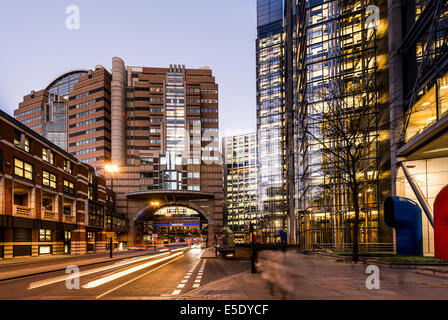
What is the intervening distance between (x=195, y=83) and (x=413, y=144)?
346 feet

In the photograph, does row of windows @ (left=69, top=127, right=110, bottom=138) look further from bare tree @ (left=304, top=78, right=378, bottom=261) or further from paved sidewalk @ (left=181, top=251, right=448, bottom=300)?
paved sidewalk @ (left=181, top=251, right=448, bottom=300)

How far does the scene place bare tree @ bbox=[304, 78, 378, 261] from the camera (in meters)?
19.7

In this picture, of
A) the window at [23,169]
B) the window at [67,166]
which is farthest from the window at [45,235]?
the window at [67,166]

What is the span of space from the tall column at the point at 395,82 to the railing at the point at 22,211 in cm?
3399

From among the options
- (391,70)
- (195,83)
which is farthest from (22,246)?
(195,83)

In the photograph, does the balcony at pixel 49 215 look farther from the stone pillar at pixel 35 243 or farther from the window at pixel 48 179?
the window at pixel 48 179

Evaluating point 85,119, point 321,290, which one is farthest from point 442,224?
A: point 85,119

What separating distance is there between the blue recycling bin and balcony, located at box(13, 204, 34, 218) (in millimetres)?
32680

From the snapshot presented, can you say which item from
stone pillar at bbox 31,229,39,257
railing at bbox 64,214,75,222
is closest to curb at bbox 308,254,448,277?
stone pillar at bbox 31,229,39,257

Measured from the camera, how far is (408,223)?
2012 centimetres

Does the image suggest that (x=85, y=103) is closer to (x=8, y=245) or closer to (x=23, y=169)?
(x=23, y=169)

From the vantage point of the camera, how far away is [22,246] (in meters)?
35.7

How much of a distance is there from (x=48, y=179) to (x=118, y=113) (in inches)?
3045
